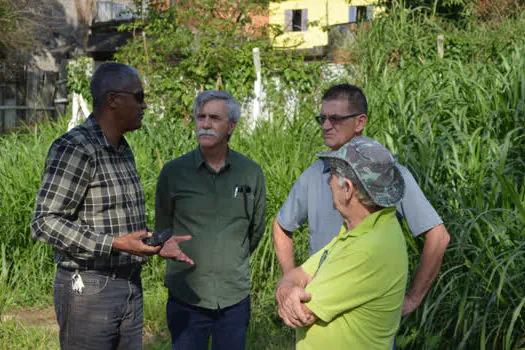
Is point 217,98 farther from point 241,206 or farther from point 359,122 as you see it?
point 359,122

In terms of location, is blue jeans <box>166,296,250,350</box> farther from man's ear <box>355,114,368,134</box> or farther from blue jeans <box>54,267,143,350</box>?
man's ear <box>355,114,368,134</box>

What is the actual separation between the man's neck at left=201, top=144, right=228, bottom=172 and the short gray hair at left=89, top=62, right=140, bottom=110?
65cm

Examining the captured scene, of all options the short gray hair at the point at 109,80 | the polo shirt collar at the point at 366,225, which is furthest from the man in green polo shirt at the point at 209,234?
the polo shirt collar at the point at 366,225

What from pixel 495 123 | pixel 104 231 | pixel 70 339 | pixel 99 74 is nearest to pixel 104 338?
pixel 70 339

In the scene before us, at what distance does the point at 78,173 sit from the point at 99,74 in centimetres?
49

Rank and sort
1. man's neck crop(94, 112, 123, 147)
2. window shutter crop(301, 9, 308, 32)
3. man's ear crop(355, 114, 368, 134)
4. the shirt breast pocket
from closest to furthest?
1. man's neck crop(94, 112, 123, 147)
2. man's ear crop(355, 114, 368, 134)
3. the shirt breast pocket
4. window shutter crop(301, 9, 308, 32)

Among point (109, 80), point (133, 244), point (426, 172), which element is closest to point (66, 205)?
point (133, 244)

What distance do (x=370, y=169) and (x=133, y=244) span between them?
3.72 feet

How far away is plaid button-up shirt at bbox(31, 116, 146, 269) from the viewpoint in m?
2.61

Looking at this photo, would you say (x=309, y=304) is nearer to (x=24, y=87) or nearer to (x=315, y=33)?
(x=24, y=87)

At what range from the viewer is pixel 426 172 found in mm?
4375

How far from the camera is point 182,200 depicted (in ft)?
10.9

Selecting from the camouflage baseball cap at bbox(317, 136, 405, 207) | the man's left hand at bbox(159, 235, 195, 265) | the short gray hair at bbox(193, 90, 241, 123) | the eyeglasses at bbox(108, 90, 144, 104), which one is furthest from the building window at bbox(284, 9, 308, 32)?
the camouflage baseball cap at bbox(317, 136, 405, 207)

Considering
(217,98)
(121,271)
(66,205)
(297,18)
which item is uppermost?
(297,18)
